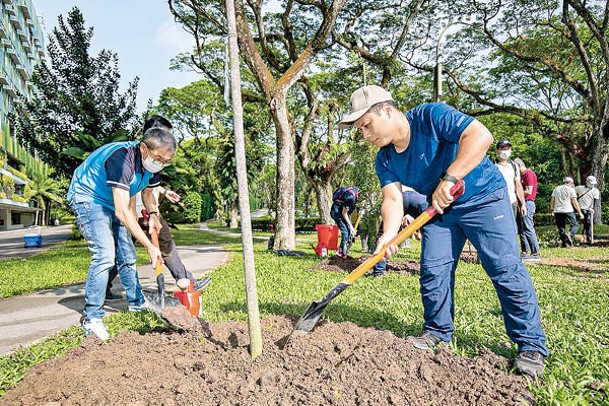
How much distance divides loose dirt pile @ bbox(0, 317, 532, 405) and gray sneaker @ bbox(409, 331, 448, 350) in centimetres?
21

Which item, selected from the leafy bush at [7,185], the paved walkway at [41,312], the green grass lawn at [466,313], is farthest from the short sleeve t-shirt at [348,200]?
the leafy bush at [7,185]

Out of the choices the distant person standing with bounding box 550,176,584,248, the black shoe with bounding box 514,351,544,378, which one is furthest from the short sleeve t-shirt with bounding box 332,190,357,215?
the distant person standing with bounding box 550,176,584,248

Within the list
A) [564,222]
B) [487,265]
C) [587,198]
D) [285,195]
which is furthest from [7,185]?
[487,265]

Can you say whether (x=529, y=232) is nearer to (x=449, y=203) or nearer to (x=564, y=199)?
(x=564, y=199)

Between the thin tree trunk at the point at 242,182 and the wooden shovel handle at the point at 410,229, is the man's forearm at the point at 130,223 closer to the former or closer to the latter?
the thin tree trunk at the point at 242,182

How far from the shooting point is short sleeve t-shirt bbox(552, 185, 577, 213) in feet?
33.5

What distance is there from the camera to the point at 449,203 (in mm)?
2430

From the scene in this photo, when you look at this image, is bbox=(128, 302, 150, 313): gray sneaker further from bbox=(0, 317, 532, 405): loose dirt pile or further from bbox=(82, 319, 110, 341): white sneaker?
bbox=(0, 317, 532, 405): loose dirt pile

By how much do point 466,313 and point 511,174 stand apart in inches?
163

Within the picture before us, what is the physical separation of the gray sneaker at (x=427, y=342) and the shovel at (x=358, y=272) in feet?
1.85

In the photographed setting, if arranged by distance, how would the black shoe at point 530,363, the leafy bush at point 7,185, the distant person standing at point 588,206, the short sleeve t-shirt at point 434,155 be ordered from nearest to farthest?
1. the black shoe at point 530,363
2. the short sleeve t-shirt at point 434,155
3. the distant person standing at point 588,206
4. the leafy bush at point 7,185

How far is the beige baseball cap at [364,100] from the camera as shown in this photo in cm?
253

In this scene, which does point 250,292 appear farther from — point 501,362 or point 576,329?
point 576,329

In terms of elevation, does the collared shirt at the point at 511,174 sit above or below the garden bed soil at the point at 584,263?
above
